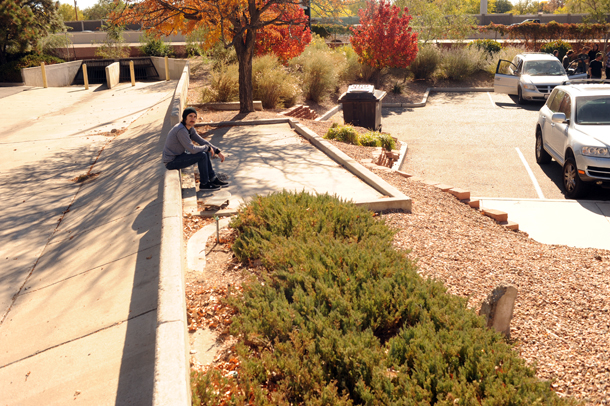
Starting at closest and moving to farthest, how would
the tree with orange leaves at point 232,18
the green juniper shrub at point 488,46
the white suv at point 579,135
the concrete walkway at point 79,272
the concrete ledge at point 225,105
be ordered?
the concrete walkway at point 79,272 < the white suv at point 579,135 < the tree with orange leaves at point 232,18 < the concrete ledge at point 225,105 < the green juniper shrub at point 488,46

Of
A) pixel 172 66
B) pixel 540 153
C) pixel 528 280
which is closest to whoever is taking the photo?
pixel 528 280

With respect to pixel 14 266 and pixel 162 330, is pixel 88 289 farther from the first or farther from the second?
pixel 162 330

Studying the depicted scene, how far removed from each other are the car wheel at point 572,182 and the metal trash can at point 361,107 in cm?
612

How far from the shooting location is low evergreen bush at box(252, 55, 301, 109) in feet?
54.8

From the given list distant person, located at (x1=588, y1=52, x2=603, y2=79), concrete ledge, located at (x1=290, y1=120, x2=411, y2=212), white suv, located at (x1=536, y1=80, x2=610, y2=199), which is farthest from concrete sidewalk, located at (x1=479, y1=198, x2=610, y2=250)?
distant person, located at (x1=588, y1=52, x2=603, y2=79)

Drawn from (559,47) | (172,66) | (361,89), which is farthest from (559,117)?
(172,66)

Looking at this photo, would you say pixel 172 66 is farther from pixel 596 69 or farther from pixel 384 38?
pixel 596 69

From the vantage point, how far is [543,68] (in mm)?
21094

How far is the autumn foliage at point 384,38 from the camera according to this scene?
23734mm

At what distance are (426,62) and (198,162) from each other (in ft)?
72.6

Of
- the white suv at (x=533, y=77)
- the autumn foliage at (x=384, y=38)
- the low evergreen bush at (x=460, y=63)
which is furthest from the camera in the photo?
the low evergreen bush at (x=460, y=63)

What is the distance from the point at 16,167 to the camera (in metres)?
11.7

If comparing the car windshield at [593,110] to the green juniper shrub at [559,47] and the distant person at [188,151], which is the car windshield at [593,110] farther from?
the green juniper shrub at [559,47]

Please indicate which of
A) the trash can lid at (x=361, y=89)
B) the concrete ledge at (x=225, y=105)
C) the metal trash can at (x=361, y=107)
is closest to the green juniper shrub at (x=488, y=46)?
the trash can lid at (x=361, y=89)
